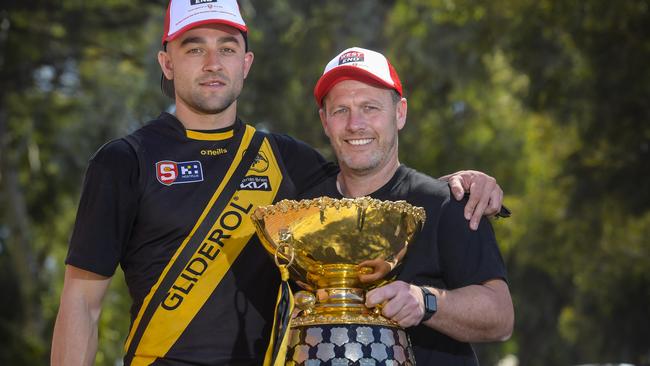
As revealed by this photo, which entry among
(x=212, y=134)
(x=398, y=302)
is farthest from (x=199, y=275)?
(x=398, y=302)

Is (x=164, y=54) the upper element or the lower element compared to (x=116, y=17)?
lower

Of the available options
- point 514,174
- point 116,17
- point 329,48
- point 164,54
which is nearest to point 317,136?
point 329,48

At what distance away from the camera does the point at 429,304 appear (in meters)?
4.54

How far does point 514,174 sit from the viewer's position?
3359 cm

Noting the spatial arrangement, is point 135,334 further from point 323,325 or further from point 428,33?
point 428,33

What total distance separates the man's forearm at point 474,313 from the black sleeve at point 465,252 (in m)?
0.04

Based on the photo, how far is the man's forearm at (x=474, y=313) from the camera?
15.1ft

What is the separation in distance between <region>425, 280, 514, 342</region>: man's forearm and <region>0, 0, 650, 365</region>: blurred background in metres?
12.6

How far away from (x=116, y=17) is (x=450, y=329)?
22874 mm

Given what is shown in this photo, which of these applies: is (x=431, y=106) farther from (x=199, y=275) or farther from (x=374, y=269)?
(x=374, y=269)

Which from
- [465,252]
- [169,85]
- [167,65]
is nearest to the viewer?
[465,252]

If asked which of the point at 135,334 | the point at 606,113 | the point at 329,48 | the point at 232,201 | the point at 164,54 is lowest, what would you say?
the point at 135,334

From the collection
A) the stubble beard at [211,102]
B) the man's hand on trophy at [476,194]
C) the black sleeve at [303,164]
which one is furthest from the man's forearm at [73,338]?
the man's hand on trophy at [476,194]

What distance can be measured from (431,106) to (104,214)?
24504mm
